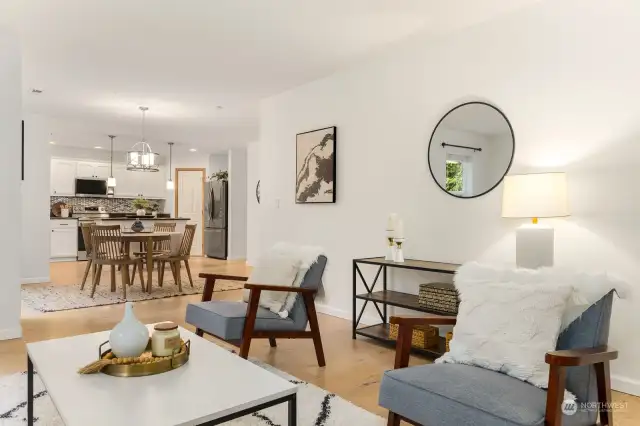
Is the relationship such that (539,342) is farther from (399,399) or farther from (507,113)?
(507,113)

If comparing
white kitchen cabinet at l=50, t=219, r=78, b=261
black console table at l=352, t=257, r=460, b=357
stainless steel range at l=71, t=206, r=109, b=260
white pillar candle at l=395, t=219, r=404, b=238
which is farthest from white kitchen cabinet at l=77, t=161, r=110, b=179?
white pillar candle at l=395, t=219, r=404, b=238

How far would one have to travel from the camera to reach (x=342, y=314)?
15.2ft

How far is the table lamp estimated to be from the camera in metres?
2.74

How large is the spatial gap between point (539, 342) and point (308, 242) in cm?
342

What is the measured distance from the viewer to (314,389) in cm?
272

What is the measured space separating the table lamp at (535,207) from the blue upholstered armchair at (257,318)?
127 centimetres

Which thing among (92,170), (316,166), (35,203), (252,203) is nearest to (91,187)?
(92,170)

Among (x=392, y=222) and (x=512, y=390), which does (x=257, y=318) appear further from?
(x=512, y=390)

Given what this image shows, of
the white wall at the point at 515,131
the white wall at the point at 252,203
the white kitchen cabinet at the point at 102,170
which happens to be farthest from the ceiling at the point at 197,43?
the white kitchen cabinet at the point at 102,170

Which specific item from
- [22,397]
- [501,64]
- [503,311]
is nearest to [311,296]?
[503,311]

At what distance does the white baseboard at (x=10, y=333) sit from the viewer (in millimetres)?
3819

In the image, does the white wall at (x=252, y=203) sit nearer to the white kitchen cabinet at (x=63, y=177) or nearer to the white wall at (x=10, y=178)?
the white kitchen cabinet at (x=63, y=177)

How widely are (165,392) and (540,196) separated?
2.30 m

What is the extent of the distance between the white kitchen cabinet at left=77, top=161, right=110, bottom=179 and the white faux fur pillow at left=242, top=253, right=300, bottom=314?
8453 mm
